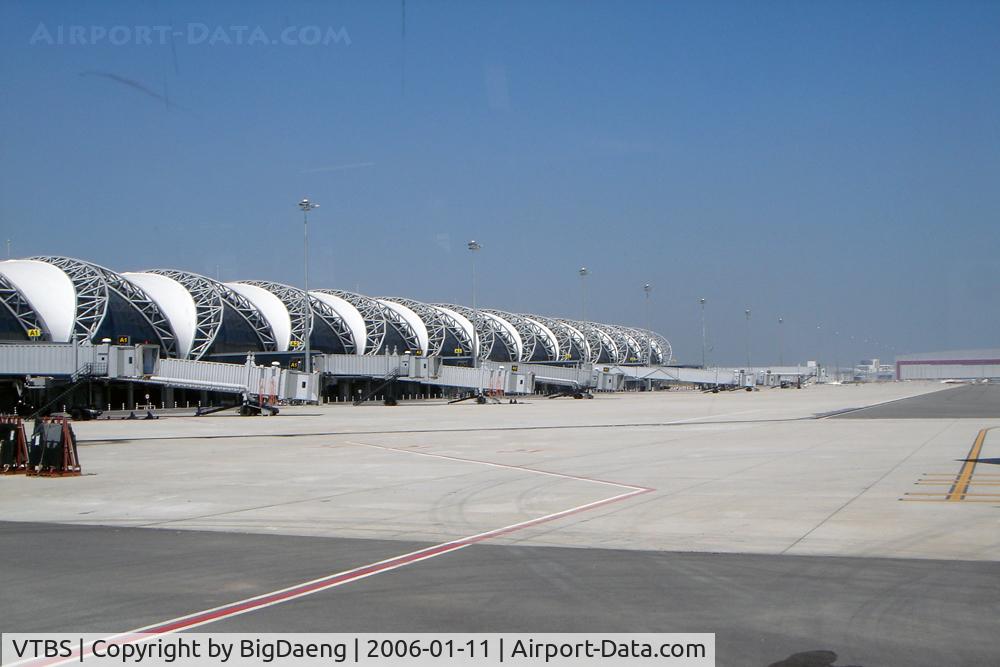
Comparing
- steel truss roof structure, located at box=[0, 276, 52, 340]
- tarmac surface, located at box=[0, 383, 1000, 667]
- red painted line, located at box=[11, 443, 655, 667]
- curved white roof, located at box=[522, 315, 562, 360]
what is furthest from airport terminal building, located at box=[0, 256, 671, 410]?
red painted line, located at box=[11, 443, 655, 667]

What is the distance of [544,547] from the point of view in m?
12.0

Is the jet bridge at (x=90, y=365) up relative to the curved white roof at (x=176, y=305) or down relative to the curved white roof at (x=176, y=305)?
down

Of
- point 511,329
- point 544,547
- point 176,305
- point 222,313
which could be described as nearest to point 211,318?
point 222,313

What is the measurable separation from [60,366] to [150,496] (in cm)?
4147

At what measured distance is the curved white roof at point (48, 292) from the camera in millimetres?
71562

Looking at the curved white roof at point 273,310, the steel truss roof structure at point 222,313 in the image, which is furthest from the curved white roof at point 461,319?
the curved white roof at point 273,310

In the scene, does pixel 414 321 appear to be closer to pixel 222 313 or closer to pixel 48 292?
pixel 222 313

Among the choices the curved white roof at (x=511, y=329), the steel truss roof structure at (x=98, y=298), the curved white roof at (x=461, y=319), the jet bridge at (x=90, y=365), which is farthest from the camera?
the curved white roof at (x=511, y=329)

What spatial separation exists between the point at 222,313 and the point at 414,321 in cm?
4115

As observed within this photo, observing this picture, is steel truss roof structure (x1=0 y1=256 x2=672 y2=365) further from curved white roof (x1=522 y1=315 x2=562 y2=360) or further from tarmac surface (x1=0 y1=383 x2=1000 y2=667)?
tarmac surface (x1=0 y1=383 x2=1000 y2=667)

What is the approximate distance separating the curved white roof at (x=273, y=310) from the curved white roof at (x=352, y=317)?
8.62m

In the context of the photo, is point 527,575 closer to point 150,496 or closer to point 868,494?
point 868,494

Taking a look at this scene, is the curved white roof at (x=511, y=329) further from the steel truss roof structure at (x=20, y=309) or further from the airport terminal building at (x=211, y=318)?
the steel truss roof structure at (x=20, y=309)

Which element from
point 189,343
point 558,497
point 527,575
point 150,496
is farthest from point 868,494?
point 189,343
